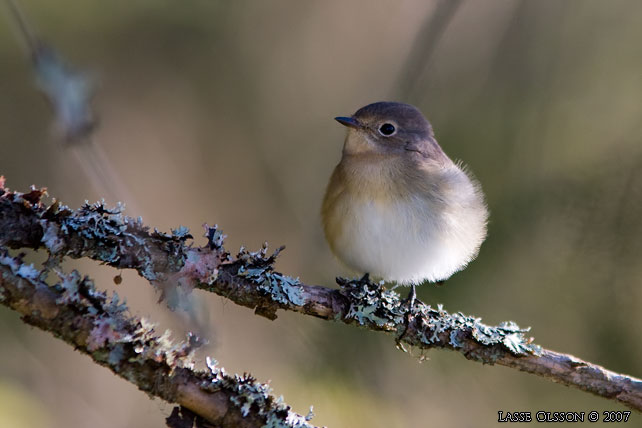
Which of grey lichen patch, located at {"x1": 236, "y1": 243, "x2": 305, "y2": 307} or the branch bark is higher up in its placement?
grey lichen patch, located at {"x1": 236, "y1": 243, "x2": 305, "y2": 307}

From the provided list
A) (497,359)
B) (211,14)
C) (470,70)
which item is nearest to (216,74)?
(211,14)

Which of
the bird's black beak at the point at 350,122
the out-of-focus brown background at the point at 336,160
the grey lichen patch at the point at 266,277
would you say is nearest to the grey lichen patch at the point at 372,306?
the grey lichen patch at the point at 266,277

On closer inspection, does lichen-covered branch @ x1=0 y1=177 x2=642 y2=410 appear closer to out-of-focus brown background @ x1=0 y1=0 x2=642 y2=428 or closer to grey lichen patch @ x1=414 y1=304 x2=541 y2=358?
grey lichen patch @ x1=414 y1=304 x2=541 y2=358

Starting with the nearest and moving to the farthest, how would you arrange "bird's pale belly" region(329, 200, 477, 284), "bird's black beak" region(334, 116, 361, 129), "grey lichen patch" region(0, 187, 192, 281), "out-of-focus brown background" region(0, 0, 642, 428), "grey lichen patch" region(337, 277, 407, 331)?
"grey lichen patch" region(0, 187, 192, 281) → "grey lichen patch" region(337, 277, 407, 331) → "bird's pale belly" region(329, 200, 477, 284) → "out-of-focus brown background" region(0, 0, 642, 428) → "bird's black beak" region(334, 116, 361, 129)

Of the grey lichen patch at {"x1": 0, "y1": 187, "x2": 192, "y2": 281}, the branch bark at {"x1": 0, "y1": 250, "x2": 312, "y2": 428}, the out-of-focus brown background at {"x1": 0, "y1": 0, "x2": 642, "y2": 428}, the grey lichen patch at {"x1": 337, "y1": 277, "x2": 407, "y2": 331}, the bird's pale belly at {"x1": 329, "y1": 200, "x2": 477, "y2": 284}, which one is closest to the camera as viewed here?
the branch bark at {"x1": 0, "y1": 250, "x2": 312, "y2": 428}

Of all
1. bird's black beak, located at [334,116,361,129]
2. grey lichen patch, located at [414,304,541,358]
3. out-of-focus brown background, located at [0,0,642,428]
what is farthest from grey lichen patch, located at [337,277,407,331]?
bird's black beak, located at [334,116,361,129]

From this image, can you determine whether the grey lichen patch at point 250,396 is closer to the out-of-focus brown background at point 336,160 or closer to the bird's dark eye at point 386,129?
the out-of-focus brown background at point 336,160
